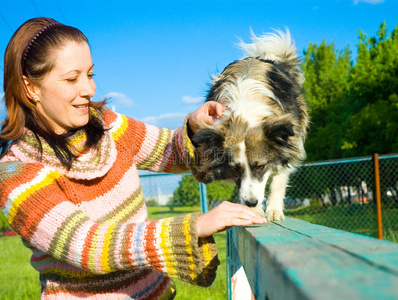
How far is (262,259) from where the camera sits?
0.82 meters

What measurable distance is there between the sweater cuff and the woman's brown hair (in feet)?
2.24

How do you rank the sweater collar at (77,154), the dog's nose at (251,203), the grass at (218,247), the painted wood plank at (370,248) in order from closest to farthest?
the painted wood plank at (370,248) → the sweater collar at (77,154) → the dog's nose at (251,203) → the grass at (218,247)

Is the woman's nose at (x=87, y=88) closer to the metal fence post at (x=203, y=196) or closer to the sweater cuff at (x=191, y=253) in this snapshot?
the sweater cuff at (x=191, y=253)

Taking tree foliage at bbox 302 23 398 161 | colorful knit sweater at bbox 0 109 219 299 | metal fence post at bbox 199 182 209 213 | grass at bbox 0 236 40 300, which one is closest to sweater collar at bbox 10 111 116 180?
colorful knit sweater at bbox 0 109 219 299

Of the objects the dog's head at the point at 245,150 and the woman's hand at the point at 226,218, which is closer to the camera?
the woman's hand at the point at 226,218

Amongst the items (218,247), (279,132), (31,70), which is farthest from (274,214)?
(218,247)

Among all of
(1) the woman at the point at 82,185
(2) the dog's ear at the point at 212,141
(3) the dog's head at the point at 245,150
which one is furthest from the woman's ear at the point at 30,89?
(3) the dog's head at the point at 245,150

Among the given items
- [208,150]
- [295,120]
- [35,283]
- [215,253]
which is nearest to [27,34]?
[215,253]

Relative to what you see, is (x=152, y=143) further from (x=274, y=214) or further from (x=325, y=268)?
(x=325, y=268)

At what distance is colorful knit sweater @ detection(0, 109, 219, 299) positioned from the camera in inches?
55.6

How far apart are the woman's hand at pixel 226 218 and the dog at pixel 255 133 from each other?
205 cm

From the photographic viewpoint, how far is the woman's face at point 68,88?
72.1 inches

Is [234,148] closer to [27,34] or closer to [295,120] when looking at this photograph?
[295,120]

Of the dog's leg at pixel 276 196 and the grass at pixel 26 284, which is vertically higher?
the dog's leg at pixel 276 196
